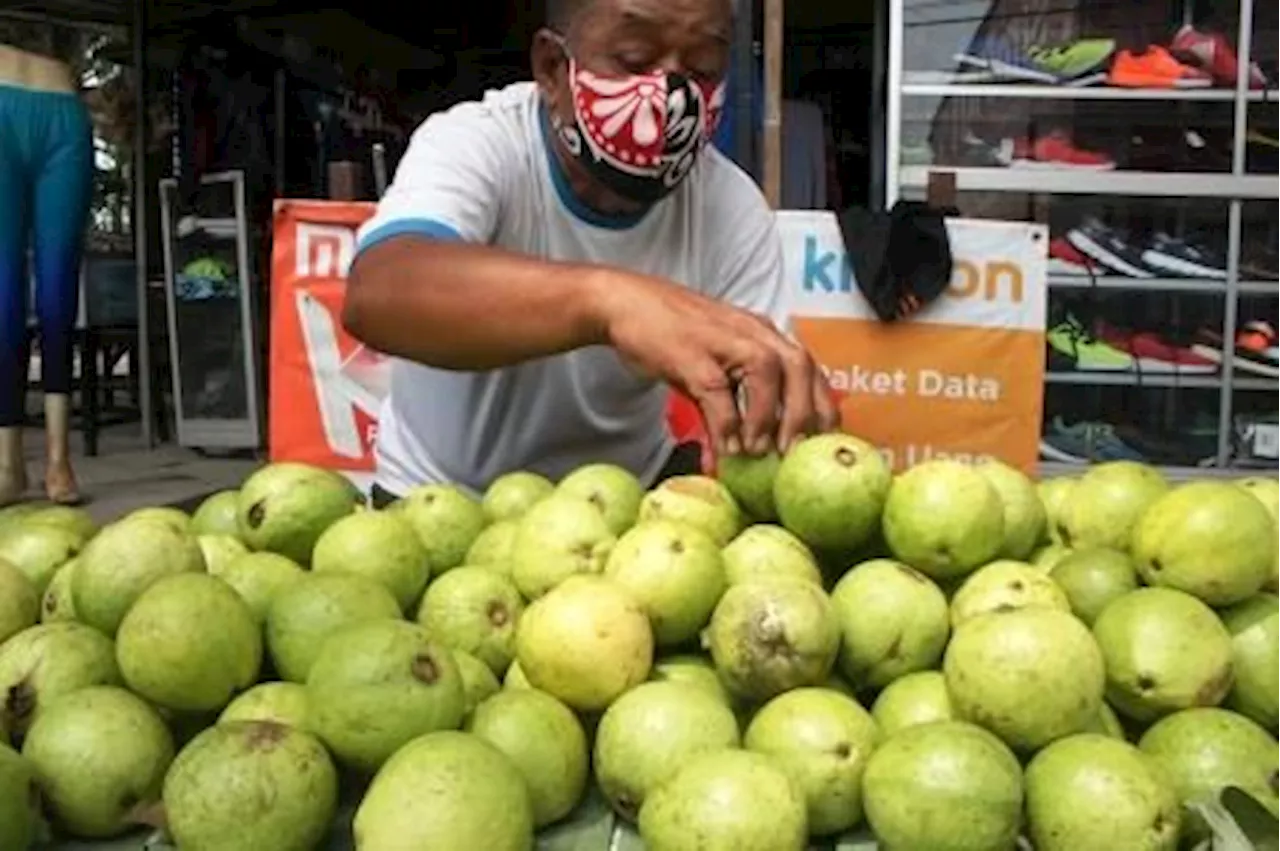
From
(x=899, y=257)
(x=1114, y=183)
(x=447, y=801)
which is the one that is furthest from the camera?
(x=1114, y=183)

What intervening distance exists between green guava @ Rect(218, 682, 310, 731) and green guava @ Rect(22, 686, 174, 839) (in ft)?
0.29

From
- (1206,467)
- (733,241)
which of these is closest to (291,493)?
(733,241)

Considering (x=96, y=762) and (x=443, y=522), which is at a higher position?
(x=443, y=522)

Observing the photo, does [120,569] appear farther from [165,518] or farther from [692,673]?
[692,673]

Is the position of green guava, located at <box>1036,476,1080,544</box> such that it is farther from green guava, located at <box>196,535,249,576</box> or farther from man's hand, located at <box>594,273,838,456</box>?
green guava, located at <box>196,535,249,576</box>

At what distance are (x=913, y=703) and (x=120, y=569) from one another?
934mm

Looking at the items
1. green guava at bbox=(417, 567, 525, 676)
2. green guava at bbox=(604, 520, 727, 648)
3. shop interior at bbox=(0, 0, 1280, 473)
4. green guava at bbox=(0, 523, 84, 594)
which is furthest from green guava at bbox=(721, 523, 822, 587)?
shop interior at bbox=(0, 0, 1280, 473)

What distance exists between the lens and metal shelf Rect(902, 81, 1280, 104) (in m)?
5.88

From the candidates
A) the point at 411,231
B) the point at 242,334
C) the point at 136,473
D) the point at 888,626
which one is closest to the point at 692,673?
the point at 888,626

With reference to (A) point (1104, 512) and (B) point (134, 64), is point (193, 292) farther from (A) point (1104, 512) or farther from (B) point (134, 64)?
(A) point (1104, 512)

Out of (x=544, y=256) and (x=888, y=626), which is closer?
(x=888, y=626)

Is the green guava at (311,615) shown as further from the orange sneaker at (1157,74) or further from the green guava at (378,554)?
the orange sneaker at (1157,74)

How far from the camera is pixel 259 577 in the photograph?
5.65 feet

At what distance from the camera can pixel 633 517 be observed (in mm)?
1855
